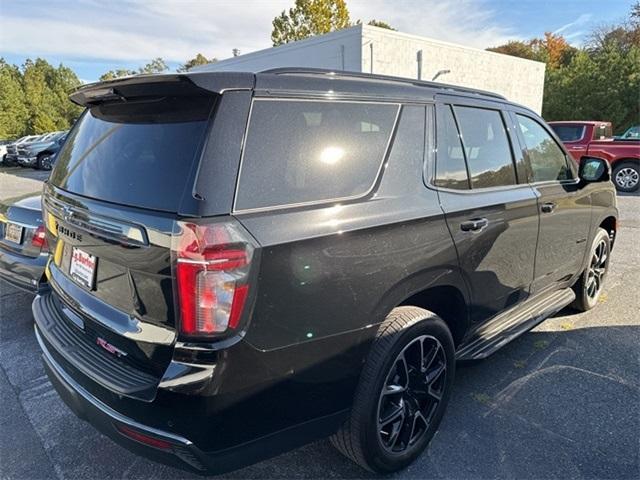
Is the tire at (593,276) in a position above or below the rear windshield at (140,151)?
below

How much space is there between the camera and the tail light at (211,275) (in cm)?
154

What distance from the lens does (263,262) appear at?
162 centimetres

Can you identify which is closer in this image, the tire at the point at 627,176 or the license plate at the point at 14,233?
the license plate at the point at 14,233

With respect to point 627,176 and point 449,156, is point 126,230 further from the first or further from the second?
point 627,176

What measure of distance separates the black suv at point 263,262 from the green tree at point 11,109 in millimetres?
39735

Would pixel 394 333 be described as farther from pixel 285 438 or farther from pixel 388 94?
pixel 388 94

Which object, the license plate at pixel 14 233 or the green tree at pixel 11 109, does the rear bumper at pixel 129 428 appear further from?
the green tree at pixel 11 109

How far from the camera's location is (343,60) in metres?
14.7

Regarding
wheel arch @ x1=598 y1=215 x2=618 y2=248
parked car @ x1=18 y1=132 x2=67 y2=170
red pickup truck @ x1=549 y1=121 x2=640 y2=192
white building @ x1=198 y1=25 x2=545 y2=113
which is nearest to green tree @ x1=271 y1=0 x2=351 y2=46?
white building @ x1=198 y1=25 x2=545 y2=113

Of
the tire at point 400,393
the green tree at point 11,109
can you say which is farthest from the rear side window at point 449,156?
the green tree at point 11,109

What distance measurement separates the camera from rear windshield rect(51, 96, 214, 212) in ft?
5.55

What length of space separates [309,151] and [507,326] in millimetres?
1959

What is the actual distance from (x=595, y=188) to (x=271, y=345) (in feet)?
11.6

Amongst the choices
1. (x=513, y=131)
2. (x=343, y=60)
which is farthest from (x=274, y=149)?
(x=343, y=60)
